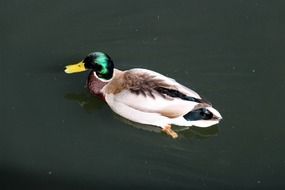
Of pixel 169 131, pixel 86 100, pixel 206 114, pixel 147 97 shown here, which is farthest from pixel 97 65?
pixel 206 114

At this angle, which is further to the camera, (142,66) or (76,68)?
(142,66)

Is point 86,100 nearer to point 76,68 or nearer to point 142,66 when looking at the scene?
point 76,68

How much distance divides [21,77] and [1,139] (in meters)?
0.48

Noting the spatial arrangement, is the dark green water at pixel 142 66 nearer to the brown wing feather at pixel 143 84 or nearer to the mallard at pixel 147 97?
the mallard at pixel 147 97

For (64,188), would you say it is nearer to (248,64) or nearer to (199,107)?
(199,107)

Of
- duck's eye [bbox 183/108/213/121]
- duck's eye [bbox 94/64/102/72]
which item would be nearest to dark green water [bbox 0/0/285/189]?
duck's eye [bbox 183/108/213/121]

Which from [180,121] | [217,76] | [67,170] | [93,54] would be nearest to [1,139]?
[67,170]

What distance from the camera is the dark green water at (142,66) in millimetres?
4422

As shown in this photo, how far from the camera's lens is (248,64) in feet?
16.2

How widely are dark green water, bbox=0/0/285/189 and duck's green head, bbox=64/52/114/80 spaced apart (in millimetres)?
165

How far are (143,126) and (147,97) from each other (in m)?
0.25

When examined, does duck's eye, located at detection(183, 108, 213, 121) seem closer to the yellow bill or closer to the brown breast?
the brown breast

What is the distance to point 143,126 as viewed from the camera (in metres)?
4.64

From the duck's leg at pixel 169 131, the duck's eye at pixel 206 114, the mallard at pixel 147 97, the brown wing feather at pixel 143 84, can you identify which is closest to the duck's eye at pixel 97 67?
the mallard at pixel 147 97
